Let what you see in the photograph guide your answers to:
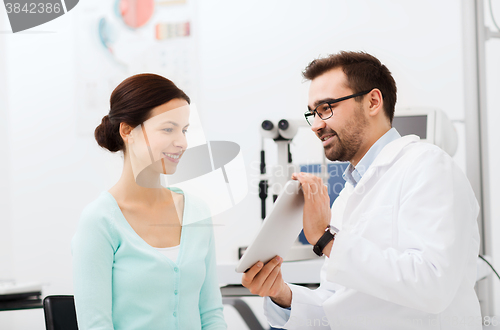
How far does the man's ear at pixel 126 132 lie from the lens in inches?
38.4

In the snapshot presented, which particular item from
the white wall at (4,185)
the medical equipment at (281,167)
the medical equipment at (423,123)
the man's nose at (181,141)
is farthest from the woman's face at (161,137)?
the white wall at (4,185)

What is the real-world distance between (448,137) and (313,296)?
89 cm

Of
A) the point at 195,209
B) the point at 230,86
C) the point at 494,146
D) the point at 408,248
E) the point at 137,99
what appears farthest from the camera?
the point at 230,86

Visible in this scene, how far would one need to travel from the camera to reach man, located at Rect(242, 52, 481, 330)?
800 mm

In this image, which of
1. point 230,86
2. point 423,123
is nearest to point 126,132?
point 423,123

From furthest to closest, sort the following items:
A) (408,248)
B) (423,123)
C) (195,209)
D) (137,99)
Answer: (423,123), (195,209), (137,99), (408,248)

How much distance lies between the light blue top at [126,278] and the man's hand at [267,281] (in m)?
0.12

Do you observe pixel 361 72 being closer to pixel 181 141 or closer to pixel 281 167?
pixel 181 141

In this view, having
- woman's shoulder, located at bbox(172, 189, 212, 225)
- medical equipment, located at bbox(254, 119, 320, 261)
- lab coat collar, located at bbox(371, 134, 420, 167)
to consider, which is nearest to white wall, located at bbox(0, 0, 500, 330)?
medical equipment, located at bbox(254, 119, 320, 261)

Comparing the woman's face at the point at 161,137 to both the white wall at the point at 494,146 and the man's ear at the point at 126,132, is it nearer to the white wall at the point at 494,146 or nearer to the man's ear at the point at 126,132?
the man's ear at the point at 126,132

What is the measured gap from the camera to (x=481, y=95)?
1.70m

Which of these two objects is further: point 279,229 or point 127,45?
point 127,45

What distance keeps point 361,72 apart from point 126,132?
59 centimetres

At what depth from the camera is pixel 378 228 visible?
92cm
